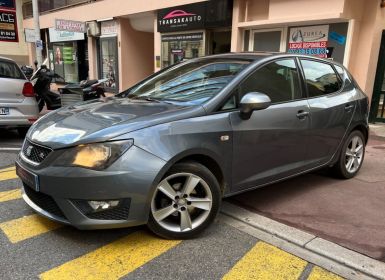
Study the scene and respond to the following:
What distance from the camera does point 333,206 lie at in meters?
4.14

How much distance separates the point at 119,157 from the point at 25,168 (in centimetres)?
91

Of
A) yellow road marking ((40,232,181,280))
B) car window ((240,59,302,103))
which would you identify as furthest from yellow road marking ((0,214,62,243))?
car window ((240,59,302,103))

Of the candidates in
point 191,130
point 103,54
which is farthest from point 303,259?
point 103,54

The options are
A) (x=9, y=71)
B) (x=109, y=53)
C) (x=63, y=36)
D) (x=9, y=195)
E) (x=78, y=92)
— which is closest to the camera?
(x=9, y=195)

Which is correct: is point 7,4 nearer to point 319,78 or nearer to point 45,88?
point 45,88

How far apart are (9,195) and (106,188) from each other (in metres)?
1.97

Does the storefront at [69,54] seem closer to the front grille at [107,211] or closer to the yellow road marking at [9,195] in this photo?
the yellow road marking at [9,195]

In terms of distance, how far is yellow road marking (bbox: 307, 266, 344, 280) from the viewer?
2.77 m

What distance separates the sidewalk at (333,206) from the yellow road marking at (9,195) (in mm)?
2402

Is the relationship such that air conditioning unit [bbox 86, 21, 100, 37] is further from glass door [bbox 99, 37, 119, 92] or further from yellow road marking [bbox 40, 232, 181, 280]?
yellow road marking [bbox 40, 232, 181, 280]

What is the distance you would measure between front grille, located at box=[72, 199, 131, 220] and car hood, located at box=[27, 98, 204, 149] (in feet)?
1.54

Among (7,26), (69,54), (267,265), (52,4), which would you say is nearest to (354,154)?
(267,265)

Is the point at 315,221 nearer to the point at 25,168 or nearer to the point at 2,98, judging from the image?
the point at 25,168

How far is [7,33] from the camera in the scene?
15062 millimetres
